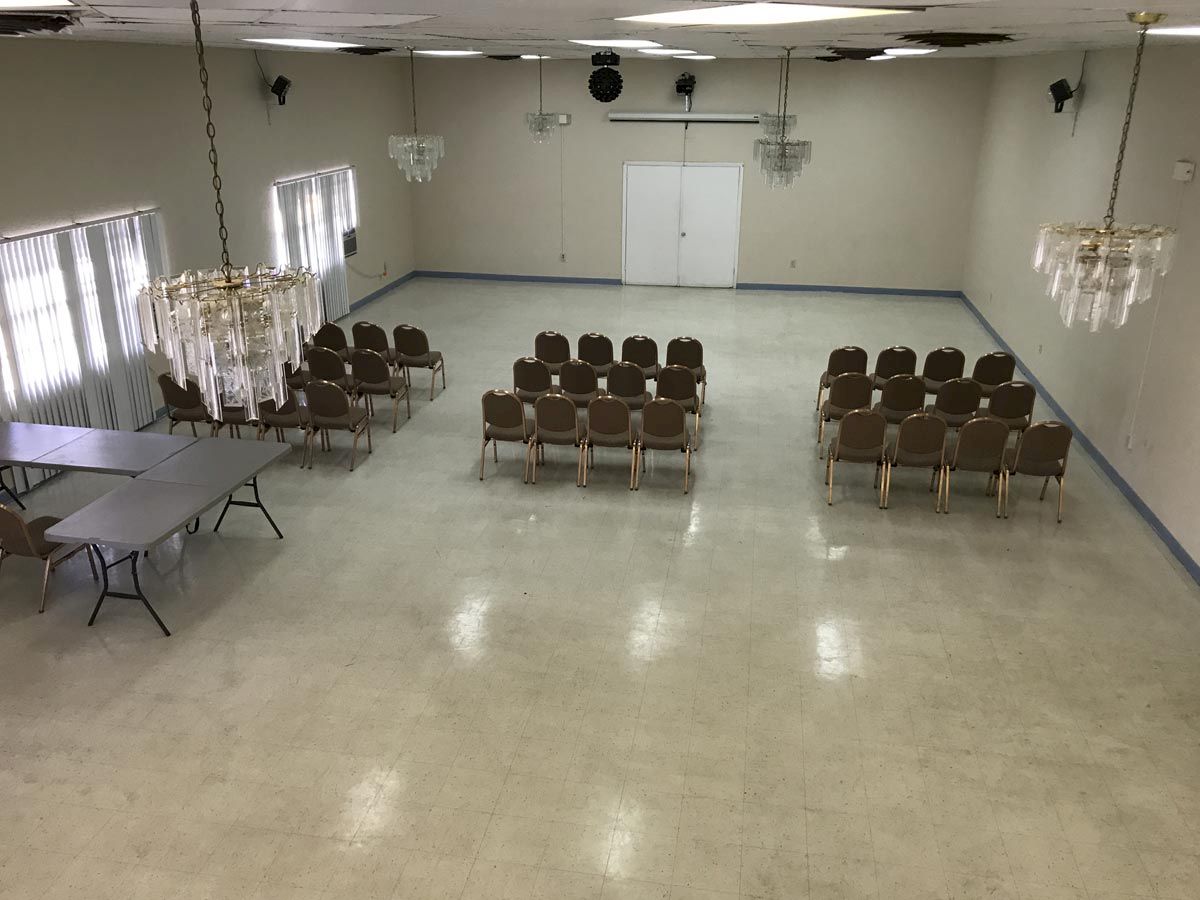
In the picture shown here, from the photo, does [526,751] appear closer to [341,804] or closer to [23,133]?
[341,804]

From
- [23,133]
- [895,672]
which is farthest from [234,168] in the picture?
[895,672]

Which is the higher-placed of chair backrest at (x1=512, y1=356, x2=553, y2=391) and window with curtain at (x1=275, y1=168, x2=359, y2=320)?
window with curtain at (x1=275, y1=168, x2=359, y2=320)

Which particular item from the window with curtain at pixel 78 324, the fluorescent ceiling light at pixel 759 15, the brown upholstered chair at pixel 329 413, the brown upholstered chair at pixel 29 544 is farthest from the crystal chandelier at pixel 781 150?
the brown upholstered chair at pixel 29 544

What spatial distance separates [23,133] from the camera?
8.26 metres

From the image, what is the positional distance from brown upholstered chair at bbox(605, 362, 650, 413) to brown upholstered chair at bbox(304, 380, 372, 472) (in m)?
2.67

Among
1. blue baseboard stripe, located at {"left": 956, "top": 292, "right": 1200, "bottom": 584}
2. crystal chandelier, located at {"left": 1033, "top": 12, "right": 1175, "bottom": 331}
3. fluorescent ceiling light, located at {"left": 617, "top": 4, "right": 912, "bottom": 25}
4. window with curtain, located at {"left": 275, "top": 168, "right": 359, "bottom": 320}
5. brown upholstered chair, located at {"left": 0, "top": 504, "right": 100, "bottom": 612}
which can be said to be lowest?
blue baseboard stripe, located at {"left": 956, "top": 292, "right": 1200, "bottom": 584}

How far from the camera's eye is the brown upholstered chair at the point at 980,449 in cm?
825

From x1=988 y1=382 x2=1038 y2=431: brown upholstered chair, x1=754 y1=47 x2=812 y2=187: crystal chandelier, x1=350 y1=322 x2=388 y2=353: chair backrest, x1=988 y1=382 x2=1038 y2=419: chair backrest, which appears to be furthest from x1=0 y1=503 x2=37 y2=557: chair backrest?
x1=754 y1=47 x2=812 y2=187: crystal chandelier

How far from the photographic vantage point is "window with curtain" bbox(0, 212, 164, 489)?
27.3 feet

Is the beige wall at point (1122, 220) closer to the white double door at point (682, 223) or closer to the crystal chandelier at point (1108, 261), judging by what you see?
the crystal chandelier at point (1108, 261)

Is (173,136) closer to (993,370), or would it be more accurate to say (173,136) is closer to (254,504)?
(254,504)

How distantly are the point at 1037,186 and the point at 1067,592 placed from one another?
24.7 feet

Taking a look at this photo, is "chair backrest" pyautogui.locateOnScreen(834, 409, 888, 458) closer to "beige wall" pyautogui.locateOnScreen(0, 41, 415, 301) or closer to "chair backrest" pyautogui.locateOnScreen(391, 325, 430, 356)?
"chair backrest" pyautogui.locateOnScreen(391, 325, 430, 356)

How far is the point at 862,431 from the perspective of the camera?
27.9ft
